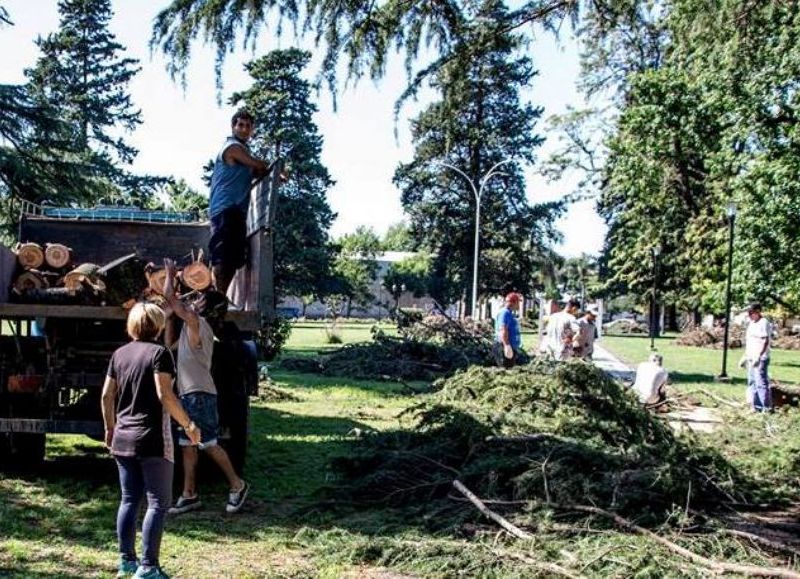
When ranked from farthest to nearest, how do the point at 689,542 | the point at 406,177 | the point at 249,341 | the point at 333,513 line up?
the point at 406,177
the point at 249,341
the point at 333,513
the point at 689,542

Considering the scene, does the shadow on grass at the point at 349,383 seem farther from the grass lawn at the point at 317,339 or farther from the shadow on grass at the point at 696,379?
the shadow on grass at the point at 696,379

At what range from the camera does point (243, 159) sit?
7.26m

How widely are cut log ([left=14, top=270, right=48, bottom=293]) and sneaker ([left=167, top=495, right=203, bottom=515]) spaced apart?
2.04 m

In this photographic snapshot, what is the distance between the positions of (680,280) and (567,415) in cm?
3951

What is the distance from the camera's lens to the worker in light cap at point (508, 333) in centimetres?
1266

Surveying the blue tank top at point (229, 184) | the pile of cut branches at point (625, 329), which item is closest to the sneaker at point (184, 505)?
the blue tank top at point (229, 184)

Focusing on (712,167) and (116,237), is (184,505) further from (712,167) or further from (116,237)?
(712,167)

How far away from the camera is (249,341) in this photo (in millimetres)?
7949

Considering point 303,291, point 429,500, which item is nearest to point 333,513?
point 429,500

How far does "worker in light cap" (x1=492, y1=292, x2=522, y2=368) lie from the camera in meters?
12.7

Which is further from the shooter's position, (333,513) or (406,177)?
(406,177)

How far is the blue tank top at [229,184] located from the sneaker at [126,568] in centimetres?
320

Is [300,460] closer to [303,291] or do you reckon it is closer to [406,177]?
[303,291]

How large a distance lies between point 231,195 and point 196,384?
5.59 feet
